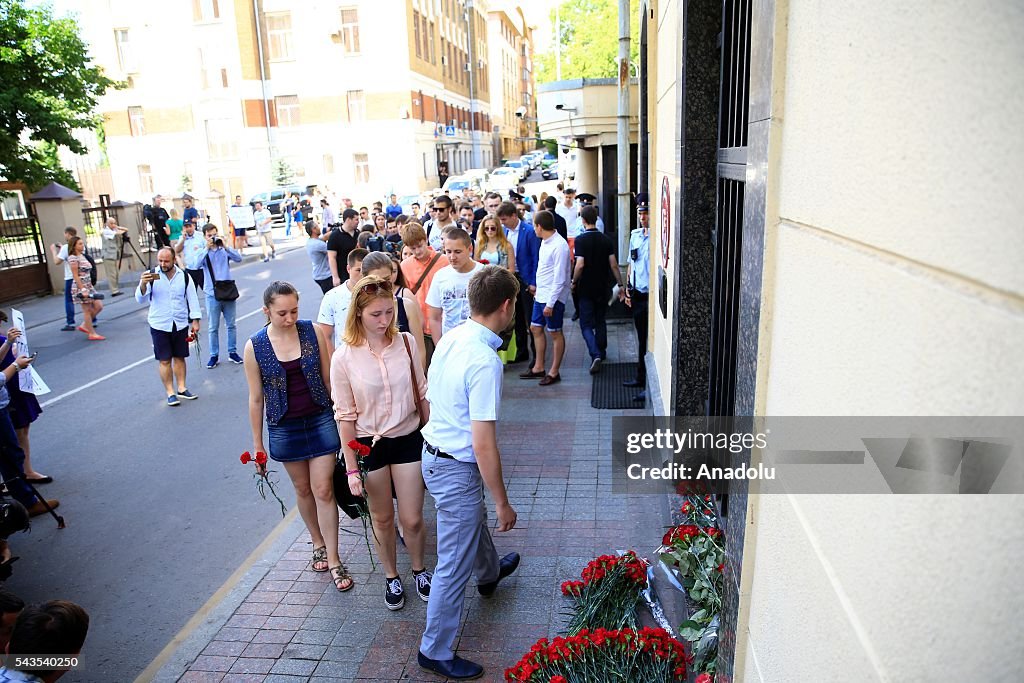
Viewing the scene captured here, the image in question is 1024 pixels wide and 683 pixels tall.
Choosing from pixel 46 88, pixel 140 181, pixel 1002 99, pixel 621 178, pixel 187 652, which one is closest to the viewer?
pixel 1002 99

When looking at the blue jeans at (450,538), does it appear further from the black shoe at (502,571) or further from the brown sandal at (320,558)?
the brown sandal at (320,558)

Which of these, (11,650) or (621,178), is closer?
(11,650)

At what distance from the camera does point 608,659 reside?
11.2 ft

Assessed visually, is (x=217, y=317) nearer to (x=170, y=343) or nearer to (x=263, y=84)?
(x=170, y=343)

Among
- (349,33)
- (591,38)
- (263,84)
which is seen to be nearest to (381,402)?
(591,38)

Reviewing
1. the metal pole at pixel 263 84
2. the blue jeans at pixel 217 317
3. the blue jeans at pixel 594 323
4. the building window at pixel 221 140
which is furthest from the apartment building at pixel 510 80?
the blue jeans at pixel 594 323

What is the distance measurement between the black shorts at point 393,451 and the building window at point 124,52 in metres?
46.6

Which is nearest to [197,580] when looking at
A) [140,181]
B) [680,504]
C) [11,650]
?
[11,650]

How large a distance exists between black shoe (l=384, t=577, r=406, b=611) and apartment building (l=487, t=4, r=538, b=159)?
61862 mm

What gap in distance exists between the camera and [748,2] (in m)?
3.30

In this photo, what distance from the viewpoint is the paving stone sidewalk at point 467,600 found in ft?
13.1

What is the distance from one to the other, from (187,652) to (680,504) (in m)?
3.10

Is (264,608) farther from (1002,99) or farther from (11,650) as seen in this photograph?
(1002,99)

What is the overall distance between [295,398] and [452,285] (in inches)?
82.1
